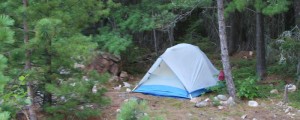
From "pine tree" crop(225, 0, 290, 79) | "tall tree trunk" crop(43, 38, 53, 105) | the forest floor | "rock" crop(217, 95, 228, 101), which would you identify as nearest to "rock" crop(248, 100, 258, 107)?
the forest floor

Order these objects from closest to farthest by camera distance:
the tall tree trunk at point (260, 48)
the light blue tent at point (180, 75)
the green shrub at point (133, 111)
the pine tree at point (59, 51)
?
the green shrub at point (133, 111), the pine tree at point (59, 51), the light blue tent at point (180, 75), the tall tree trunk at point (260, 48)

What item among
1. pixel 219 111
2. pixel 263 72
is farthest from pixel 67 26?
pixel 263 72

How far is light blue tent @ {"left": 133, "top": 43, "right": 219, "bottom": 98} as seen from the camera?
8.05 metres

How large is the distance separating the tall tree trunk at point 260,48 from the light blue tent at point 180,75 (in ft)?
3.92

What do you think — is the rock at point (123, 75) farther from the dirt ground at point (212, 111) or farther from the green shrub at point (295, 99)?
the green shrub at point (295, 99)

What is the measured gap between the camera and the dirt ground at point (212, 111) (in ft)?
21.7

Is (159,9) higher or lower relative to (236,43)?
higher

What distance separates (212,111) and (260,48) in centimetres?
269

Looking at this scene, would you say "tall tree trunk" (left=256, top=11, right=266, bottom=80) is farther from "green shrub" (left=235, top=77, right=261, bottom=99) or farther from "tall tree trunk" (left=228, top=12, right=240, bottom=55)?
"tall tree trunk" (left=228, top=12, right=240, bottom=55)

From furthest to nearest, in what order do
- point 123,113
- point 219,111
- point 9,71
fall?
point 219,111
point 9,71
point 123,113

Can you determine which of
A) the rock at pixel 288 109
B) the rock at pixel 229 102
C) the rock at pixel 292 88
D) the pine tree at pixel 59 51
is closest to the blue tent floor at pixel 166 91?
the rock at pixel 229 102

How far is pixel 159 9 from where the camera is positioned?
9609mm

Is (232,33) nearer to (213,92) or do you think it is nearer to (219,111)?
(213,92)

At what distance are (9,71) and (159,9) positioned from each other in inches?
195
